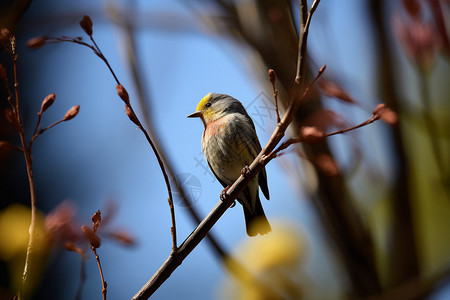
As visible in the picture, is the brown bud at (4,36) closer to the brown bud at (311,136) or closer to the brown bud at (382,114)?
the brown bud at (311,136)

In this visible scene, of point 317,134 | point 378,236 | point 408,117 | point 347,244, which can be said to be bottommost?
point 378,236

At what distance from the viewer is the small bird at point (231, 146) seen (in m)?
3.36

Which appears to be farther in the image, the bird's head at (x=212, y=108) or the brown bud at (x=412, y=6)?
the bird's head at (x=212, y=108)

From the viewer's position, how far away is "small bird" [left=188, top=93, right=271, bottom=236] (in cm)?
336

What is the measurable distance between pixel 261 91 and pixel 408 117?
859 mm

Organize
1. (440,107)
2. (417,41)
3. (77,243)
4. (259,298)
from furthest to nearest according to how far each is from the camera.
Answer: (440,107) → (259,298) → (417,41) → (77,243)

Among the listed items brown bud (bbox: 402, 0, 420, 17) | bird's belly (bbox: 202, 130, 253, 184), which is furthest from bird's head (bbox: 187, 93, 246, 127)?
brown bud (bbox: 402, 0, 420, 17)

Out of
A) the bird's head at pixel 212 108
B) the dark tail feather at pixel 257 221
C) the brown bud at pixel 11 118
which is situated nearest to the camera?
the brown bud at pixel 11 118

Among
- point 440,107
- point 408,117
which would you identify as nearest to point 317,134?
point 408,117

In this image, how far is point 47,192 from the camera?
379 centimetres

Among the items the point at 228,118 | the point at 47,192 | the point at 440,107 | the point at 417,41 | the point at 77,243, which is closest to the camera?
the point at 77,243

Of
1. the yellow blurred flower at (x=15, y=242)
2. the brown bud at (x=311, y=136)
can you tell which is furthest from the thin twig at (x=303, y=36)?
the yellow blurred flower at (x=15, y=242)

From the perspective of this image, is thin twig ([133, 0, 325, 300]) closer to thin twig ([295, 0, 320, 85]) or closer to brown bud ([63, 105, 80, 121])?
thin twig ([295, 0, 320, 85])

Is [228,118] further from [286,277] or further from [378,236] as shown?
[378,236]
